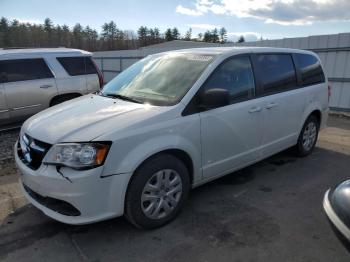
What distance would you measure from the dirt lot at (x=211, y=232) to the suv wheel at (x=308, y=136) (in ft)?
3.19

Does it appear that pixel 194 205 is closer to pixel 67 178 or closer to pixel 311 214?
pixel 311 214

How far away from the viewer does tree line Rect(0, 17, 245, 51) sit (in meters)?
64.5

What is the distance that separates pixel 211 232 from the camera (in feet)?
11.1

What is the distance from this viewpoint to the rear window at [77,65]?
7.96 m

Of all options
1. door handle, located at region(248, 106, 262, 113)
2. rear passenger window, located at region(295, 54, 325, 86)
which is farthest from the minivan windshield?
rear passenger window, located at region(295, 54, 325, 86)

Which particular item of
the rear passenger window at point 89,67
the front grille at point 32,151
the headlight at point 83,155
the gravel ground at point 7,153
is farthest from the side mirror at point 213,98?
the rear passenger window at point 89,67

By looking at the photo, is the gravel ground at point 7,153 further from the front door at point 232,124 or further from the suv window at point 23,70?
the front door at point 232,124

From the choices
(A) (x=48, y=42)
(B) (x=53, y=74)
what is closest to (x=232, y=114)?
(B) (x=53, y=74)

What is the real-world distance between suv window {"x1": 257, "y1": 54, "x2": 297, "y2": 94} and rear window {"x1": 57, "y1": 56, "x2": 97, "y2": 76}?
4995 mm

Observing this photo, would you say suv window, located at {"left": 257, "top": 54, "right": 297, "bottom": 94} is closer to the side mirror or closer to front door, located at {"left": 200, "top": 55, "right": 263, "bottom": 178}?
front door, located at {"left": 200, "top": 55, "right": 263, "bottom": 178}

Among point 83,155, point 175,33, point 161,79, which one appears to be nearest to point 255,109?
point 161,79

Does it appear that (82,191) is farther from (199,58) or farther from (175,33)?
(175,33)

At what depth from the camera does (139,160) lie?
3.08 metres

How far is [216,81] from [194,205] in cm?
147
